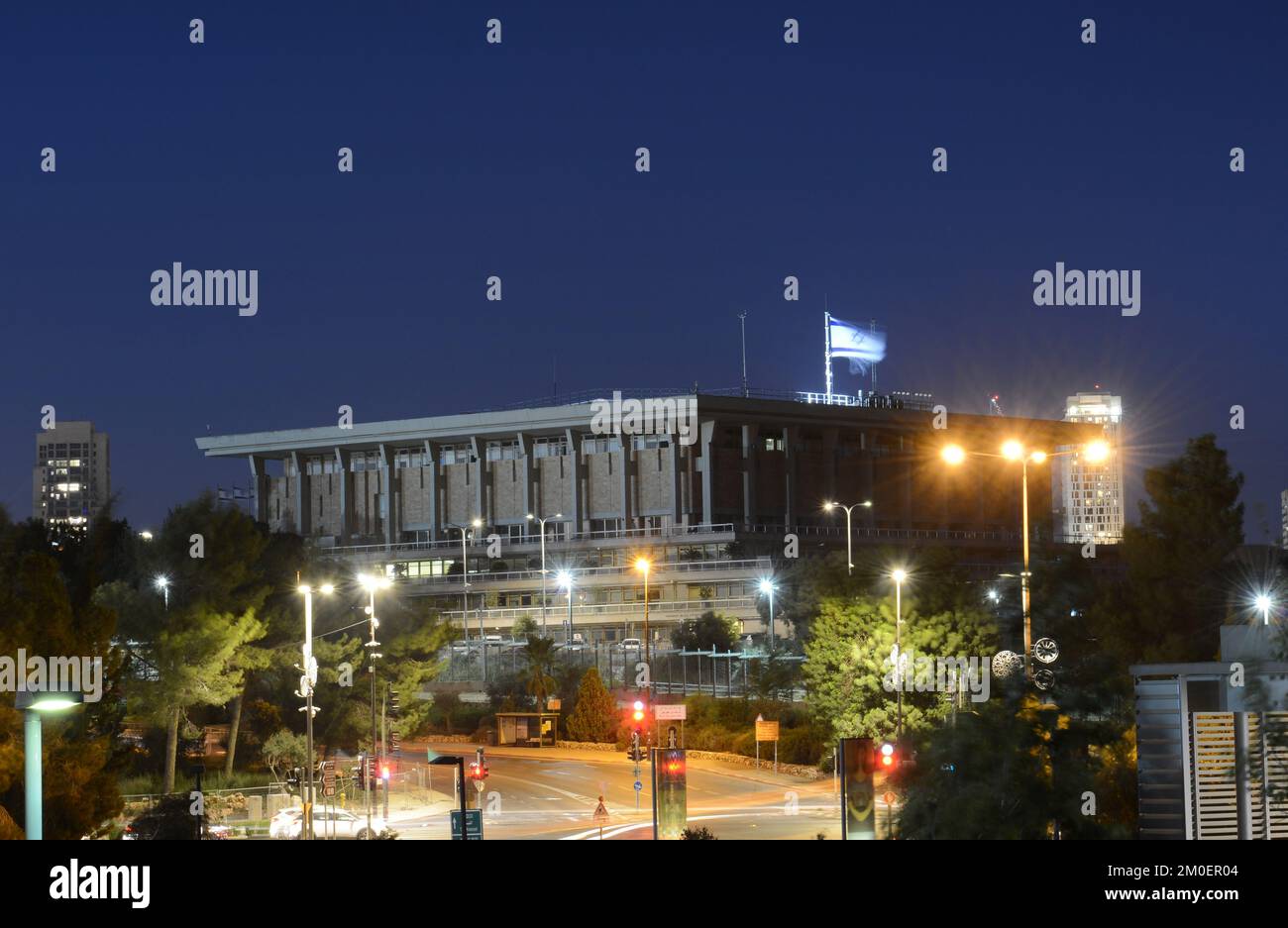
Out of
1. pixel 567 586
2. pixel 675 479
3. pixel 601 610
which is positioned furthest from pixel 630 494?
pixel 601 610

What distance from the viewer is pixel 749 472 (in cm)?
12000

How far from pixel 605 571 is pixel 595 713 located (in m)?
40.9

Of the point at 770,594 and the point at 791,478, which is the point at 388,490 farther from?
the point at 770,594

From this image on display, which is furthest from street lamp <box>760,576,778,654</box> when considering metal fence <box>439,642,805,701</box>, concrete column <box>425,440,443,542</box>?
concrete column <box>425,440,443,542</box>

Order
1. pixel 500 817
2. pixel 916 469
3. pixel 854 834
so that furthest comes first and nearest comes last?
pixel 916 469 < pixel 500 817 < pixel 854 834

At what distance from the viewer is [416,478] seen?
134000 mm

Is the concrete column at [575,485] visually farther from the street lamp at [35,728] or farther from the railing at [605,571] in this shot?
the street lamp at [35,728]

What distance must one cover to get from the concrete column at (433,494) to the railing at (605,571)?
717cm

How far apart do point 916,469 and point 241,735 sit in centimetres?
7619

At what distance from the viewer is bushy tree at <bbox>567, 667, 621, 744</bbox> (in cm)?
7381

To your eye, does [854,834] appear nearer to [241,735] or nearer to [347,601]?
[241,735]

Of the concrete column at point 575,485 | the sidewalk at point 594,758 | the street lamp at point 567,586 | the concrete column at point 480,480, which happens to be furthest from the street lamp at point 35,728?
the concrete column at point 480,480
